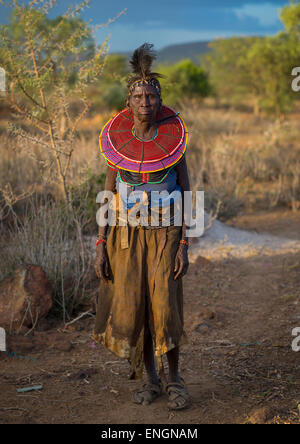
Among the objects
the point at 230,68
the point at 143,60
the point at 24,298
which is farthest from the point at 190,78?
the point at 143,60

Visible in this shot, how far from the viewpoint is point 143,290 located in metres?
2.71

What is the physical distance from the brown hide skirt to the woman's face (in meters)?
0.58

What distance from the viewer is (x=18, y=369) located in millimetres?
3492

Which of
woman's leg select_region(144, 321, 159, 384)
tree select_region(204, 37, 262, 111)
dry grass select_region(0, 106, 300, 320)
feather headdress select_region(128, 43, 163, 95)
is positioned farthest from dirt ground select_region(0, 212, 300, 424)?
tree select_region(204, 37, 262, 111)

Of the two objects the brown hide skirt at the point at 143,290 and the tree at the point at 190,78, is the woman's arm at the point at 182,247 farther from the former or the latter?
the tree at the point at 190,78

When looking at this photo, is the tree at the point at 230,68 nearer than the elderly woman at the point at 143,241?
No

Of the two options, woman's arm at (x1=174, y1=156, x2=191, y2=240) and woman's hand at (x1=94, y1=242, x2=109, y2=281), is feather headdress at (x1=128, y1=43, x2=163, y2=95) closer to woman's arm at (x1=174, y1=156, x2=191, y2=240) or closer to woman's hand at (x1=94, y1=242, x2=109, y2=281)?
woman's arm at (x1=174, y1=156, x2=191, y2=240)

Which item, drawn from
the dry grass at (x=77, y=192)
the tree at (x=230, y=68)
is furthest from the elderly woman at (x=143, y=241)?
the tree at (x=230, y=68)

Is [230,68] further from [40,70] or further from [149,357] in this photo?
[149,357]

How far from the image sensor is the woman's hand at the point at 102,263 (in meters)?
2.76

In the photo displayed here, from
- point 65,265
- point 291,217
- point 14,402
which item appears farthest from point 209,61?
point 14,402

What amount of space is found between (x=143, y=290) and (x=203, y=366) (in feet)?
3.58

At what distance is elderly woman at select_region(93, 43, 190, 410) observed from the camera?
8.70 ft
